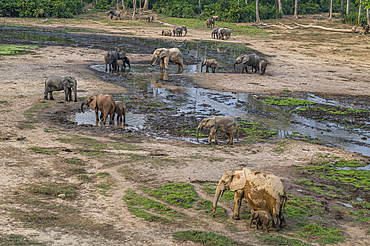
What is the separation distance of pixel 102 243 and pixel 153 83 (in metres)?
20.3

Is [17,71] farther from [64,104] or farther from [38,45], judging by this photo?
[38,45]

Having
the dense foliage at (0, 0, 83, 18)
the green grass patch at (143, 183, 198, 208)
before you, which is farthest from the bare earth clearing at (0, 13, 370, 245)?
the dense foliage at (0, 0, 83, 18)

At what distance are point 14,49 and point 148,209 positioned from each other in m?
31.4

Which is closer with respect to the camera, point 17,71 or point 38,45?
point 17,71

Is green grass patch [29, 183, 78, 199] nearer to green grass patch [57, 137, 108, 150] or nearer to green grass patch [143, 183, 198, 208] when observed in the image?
green grass patch [143, 183, 198, 208]

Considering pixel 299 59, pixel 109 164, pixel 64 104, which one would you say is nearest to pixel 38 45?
pixel 64 104

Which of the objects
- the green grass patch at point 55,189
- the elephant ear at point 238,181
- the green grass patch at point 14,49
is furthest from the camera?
the green grass patch at point 14,49

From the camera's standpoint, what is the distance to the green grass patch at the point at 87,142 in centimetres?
1415

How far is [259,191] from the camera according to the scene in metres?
8.96

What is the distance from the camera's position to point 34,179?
10.7 m

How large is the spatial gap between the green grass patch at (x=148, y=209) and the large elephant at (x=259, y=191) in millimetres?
1067

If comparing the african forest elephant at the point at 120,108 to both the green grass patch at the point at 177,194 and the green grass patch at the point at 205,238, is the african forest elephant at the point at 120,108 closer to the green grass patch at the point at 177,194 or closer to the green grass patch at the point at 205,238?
the green grass patch at the point at 177,194

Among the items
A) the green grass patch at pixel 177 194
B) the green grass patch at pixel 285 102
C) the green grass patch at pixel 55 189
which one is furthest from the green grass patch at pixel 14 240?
the green grass patch at pixel 285 102

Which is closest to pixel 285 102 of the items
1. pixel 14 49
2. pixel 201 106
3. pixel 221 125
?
pixel 201 106
